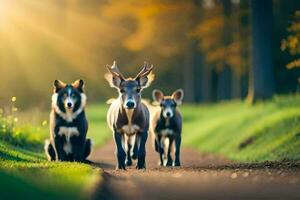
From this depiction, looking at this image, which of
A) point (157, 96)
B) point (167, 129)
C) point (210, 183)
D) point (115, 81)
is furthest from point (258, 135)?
point (210, 183)

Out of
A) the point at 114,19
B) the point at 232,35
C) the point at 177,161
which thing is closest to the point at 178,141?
the point at 177,161

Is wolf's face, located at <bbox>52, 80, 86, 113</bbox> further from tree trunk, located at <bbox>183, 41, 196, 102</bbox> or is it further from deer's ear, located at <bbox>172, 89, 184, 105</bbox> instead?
tree trunk, located at <bbox>183, 41, 196, 102</bbox>

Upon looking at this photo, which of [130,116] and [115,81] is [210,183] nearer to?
[130,116]

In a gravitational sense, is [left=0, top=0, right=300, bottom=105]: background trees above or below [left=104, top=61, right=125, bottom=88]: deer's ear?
above

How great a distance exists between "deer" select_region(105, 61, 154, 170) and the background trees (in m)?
32.3

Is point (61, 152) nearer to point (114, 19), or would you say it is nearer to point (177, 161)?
point (177, 161)

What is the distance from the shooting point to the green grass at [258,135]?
23.2m

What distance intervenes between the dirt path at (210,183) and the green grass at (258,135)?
14.3ft

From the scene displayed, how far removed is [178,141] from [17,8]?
5121 centimetres

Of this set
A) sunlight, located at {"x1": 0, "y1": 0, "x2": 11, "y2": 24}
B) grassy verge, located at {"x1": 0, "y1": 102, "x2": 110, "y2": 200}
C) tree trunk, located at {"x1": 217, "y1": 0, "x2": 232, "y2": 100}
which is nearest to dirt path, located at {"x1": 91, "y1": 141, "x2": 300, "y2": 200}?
grassy verge, located at {"x1": 0, "y1": 102, "x2": 110, "y2": 200}

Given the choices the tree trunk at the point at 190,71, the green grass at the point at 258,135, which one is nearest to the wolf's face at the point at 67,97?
the green grass at the point at 258,135

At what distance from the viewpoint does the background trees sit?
178ft

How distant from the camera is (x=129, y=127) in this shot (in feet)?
63.7

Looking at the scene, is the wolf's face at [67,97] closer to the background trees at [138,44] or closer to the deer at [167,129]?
the deer at [167,129]
